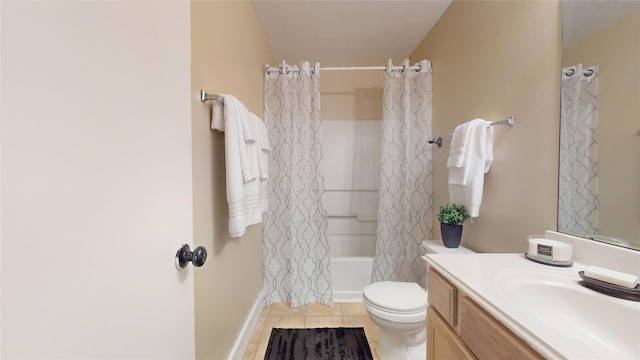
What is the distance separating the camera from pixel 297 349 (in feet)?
5.37

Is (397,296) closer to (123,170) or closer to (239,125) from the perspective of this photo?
(239,125)

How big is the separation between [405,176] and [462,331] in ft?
A: 4.85

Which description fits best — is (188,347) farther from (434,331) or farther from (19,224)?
(434,331)

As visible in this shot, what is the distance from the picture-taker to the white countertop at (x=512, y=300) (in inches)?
19.6

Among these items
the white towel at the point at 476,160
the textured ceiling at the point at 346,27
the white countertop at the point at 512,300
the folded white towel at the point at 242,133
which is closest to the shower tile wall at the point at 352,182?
the textured ceiling at the point at 346,27

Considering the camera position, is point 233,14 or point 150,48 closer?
point 150,48

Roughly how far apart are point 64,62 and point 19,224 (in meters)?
0.22

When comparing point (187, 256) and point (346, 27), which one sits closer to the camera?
point (187, 256)

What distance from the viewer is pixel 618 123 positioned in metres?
0.83

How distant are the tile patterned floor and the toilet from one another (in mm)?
169

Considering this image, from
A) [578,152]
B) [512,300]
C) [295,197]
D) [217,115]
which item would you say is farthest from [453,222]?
[217,115]

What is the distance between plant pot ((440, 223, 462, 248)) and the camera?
61.3 inches

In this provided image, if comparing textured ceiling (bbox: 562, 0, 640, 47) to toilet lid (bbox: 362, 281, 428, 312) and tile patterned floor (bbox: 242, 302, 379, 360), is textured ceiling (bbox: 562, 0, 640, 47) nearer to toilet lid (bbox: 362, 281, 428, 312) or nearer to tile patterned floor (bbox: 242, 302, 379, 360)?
toilet lid (bbox: 362, 281, 428, 312)

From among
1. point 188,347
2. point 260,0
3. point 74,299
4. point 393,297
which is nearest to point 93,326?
point 74,299
